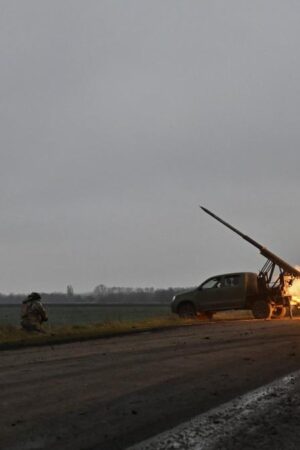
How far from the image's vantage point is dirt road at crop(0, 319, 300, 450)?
652 cm

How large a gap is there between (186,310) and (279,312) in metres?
3.99

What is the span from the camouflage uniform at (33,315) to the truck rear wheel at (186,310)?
28.0 ft

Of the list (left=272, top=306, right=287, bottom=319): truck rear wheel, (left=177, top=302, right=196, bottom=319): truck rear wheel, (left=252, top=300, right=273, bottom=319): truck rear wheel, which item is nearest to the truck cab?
(left=177, top=302, right=196, bottom=319): truck rear wheel

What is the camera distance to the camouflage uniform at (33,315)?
20.4 meters

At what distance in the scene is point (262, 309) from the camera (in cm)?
2656

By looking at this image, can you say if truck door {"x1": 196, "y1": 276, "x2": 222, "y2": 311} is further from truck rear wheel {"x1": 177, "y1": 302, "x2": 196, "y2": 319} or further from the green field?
the green field

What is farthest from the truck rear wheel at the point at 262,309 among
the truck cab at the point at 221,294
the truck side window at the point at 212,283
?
the truck side window at the point at 212,283

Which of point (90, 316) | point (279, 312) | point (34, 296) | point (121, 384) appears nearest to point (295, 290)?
point (279, 312)

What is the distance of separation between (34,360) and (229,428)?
6554mm

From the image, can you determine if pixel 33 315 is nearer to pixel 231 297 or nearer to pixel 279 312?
pixel 231 297

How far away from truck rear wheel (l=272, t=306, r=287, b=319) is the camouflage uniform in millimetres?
10738

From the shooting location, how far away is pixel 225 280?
89.8ft

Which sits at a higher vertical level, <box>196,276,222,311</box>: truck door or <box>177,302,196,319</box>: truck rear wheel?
<box>196,276,222,311</box>: truck door

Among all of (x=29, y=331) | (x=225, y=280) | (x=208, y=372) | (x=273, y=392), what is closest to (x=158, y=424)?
(x=273, y=392)
